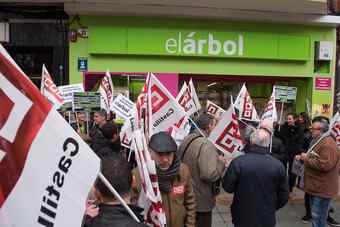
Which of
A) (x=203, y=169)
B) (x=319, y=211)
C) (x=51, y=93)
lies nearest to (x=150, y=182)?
(x=203, y=169)

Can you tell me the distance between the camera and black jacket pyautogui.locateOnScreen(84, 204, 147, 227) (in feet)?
7.39

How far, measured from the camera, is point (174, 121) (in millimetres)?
4684

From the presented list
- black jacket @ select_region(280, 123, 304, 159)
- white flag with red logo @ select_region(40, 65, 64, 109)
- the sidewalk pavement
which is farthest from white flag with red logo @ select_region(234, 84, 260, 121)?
white flag with red logo @ select_region(40, 65, 64, 109)

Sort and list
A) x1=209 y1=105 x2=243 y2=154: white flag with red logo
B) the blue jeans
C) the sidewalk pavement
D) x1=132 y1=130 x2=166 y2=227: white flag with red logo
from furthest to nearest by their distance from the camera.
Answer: the sidewalk pavement, the blue jeans, x1=209 y1=105 x2=243 y2=154: white flag with red logo, x1=132 y1=130 x2=166 y2=227: white flag with red logo

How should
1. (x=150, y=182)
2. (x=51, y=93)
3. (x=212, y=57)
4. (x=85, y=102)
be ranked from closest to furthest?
(x=150, y=182)
(x=51, y=93)
(x=85, y=102)
(x=212, y=57)

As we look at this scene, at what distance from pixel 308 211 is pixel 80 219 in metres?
5.66

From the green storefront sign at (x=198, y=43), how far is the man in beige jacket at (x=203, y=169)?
22.8ft

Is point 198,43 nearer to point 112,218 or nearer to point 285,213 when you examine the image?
point 285,213

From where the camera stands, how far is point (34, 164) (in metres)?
1.95

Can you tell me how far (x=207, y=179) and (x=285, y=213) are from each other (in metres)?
3.51

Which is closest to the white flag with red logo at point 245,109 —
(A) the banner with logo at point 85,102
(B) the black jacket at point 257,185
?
(A) the banner with logo at point 85,102

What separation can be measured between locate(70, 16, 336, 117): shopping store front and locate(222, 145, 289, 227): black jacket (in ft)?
22.6

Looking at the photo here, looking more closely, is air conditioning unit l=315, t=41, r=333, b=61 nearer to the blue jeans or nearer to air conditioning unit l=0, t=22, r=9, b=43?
the blue jeans

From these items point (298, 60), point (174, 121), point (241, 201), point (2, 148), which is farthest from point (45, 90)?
point (298, 60)
